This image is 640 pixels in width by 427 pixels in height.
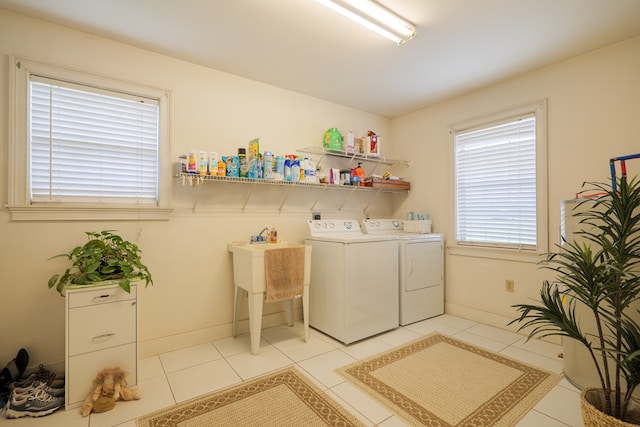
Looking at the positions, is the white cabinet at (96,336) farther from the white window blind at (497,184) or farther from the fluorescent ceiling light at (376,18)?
the white window blind at (497,184)

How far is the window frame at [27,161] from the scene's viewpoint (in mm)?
1911

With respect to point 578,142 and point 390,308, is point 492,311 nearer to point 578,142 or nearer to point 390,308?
point 390,308

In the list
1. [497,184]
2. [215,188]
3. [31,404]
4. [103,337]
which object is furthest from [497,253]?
[31,404]

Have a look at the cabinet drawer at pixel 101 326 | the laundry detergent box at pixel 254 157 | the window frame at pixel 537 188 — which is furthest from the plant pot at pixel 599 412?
the laundry detergent box at pixel 254 157

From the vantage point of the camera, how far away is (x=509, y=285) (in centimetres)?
285

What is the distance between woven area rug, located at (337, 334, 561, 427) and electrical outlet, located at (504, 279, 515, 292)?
2.42 feet

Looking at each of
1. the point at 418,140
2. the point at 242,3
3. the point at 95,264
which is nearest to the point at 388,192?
the point at 418,140

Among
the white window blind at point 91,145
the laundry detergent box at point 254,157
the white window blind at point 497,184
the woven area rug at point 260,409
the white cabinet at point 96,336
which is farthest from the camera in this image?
the white window blind at point 497,184

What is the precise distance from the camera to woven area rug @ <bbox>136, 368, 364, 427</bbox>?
159 centimetres

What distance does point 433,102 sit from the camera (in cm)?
344

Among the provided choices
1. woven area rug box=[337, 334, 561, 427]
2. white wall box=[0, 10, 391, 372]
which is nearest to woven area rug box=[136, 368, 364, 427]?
woven area rug box=[337, 334, 561, 427]

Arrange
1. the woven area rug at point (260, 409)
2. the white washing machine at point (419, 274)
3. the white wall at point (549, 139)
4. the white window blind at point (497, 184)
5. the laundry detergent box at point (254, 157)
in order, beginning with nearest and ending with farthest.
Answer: the woven area rug at point (260, 409) → the white wall at point (549, 139) → the laundry detergent box at point (254, 157) → the white window blind at point (497, 184) → the white washing machine at point (419, 274)

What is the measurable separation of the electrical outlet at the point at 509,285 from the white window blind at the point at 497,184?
1.08 feet

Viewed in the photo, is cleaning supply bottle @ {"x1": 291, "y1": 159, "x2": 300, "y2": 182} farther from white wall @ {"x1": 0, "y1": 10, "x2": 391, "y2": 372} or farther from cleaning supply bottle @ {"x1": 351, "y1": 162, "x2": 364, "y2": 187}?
cleaning supply bottle @ {"x1": 351, "y1": 162, "x2": 364, "y2": 187}
